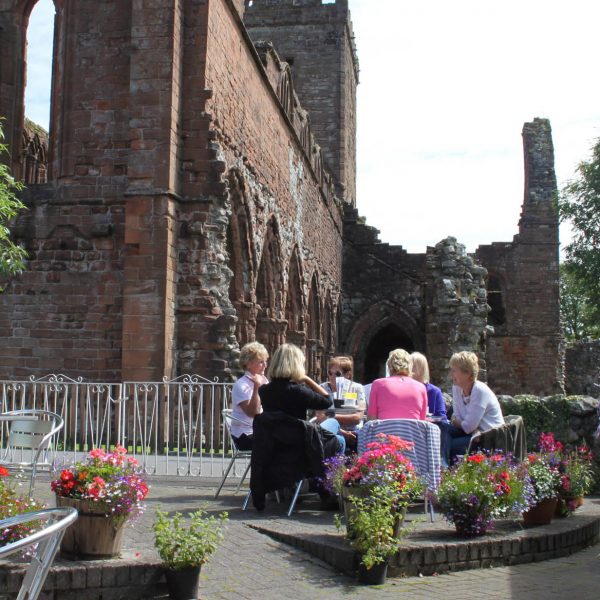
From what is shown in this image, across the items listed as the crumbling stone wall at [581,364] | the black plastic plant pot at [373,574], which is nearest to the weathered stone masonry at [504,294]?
the crumbling stone wall at [581,364]

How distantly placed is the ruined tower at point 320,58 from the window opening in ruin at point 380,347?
5881mm

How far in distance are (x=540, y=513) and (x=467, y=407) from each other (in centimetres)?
116

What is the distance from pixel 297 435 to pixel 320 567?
155 cm

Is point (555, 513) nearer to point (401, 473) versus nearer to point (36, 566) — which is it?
point (401, 473)

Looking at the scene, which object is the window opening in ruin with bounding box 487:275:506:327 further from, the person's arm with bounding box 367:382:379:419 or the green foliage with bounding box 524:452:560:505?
the person's arm with bounding box 367:382:379:419

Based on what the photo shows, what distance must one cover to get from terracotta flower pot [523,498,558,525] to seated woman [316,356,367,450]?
180 cm

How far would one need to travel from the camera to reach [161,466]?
10445 mm

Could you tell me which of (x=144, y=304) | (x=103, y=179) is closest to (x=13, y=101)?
(x=103, y=179)

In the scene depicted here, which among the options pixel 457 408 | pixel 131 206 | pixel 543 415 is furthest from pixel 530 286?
pixel 457 408

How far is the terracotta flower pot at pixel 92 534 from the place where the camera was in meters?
5.18

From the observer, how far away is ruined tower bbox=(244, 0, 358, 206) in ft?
114

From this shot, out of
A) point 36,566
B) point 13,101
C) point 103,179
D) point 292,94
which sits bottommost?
point 36,566

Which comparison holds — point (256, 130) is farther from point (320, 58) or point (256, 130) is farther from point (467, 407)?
point (320, 58)

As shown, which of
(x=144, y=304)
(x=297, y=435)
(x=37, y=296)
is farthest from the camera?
(x=37, y=296)
